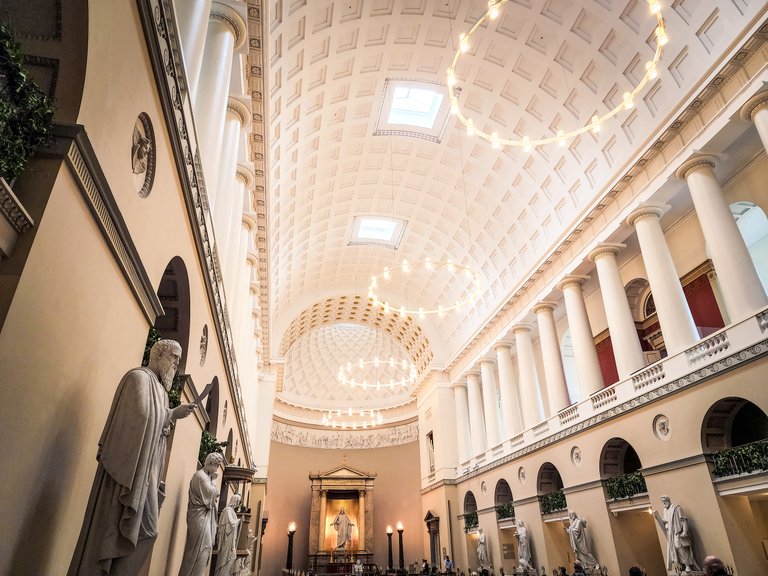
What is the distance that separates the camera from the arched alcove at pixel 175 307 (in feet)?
21.0

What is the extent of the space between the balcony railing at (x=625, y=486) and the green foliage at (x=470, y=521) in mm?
10127

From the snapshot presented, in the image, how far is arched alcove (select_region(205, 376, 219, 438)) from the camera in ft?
32.2

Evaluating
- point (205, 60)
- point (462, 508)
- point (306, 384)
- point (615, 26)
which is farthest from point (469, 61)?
point (306, 384)

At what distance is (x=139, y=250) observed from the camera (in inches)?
179

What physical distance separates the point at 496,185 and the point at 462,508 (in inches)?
604

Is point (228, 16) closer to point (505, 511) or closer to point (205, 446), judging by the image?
point (205, 446)

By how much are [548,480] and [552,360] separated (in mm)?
4225

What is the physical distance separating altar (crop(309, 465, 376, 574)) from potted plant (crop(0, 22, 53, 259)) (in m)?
29.6

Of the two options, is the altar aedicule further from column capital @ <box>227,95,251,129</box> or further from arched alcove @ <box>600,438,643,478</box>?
column capital @ <box>227,95,251,129</box>

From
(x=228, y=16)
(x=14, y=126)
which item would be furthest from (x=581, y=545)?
(x=14, y=126)

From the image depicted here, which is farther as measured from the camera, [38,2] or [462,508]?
[462,508]

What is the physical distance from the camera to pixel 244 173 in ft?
40.2

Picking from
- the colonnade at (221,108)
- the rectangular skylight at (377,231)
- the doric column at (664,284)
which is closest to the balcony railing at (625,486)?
the doric column at (664,284)

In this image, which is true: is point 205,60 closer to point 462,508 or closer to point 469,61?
point 469,61
